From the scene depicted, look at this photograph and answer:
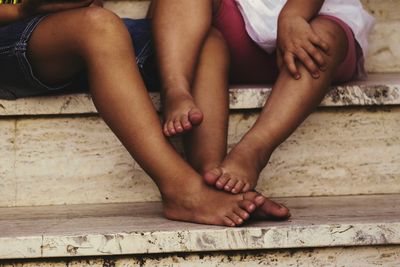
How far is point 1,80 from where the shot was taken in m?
1.52

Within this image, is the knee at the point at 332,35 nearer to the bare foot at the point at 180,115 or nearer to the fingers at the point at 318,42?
the fingers at the point at 318,42

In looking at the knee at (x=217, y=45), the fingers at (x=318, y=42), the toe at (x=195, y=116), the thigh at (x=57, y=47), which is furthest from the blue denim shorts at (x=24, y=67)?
the fingers at (x=318, y=42)

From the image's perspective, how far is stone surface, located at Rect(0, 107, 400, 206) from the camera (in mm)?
1566

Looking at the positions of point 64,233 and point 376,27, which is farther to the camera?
point 376,27

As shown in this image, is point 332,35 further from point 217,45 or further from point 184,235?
point 184,235

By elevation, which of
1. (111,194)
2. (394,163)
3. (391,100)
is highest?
(391,100)

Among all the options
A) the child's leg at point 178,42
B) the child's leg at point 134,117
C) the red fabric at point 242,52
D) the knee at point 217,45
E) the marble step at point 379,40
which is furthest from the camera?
the marble step at point 379,40

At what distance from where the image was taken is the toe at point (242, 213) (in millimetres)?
1298

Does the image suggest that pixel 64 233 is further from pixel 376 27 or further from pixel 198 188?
pixel 376 27

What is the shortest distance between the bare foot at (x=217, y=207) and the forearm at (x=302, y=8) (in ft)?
1.23

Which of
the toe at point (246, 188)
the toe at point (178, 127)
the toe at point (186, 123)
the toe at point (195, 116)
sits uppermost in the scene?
the toe at point (195, 116)

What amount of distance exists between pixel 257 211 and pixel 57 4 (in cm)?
54

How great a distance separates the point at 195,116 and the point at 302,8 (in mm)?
325

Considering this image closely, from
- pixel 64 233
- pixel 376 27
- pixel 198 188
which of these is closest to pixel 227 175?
pixel 198 188
